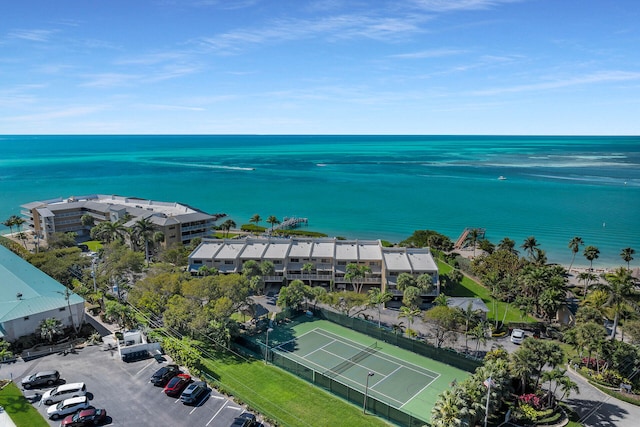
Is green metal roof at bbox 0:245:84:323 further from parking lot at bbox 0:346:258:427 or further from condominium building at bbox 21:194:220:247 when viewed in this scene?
condominium building at bbox 21:194:220:247

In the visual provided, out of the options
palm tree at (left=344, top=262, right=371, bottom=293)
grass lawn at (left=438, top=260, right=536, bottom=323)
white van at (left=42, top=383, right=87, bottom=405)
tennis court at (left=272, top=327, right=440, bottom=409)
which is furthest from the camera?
palm tree at (left=344, top=262, right=371, bottom=293)

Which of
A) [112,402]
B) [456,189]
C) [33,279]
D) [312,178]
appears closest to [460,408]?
[112,402]

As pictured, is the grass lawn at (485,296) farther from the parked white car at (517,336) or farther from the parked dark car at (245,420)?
the parked dark car at (245,420)

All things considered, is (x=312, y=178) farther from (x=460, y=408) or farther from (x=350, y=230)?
(x=460, y=408)

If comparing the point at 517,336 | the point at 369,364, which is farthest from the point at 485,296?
the point at 369,364

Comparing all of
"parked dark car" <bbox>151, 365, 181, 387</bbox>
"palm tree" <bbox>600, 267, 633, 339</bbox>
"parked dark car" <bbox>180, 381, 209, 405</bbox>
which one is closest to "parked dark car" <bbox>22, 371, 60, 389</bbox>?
"parked dark car" <bbox>151, 365, 181, 387</bbox>
